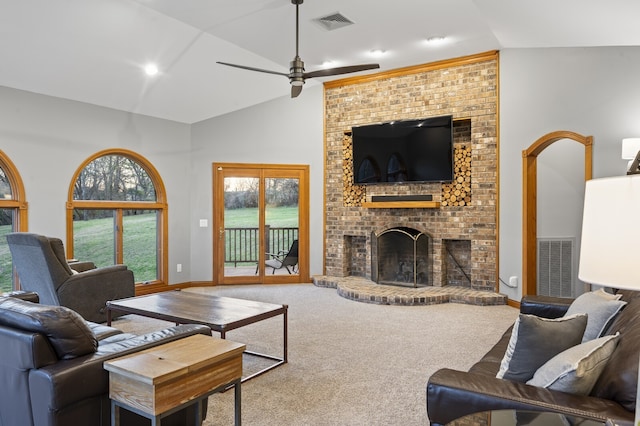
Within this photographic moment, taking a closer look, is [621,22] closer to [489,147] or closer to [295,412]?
[489,147]

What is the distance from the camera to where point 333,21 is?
502 centimetres

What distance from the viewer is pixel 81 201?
241 inches

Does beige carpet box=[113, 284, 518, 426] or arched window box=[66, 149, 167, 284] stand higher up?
arched window box=[66, 149, 167, 284]

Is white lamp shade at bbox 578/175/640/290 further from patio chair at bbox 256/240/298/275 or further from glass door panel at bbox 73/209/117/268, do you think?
patio chair at bbox 256/240/298/275

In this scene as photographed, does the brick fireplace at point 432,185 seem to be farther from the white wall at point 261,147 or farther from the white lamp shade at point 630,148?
the white lamp shade at point 630,148

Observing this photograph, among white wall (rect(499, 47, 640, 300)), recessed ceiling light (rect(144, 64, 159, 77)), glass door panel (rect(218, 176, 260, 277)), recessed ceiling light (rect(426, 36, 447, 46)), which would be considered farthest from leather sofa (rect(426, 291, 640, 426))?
glass door panel (rect(218, 176, 260, 277))

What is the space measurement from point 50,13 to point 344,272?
5.31 meters

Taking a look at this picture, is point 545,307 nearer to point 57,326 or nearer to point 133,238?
point 57,326

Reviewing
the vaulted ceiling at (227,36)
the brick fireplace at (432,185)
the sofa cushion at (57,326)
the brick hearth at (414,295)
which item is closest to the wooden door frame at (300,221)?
the brick fireplace at (432,185)

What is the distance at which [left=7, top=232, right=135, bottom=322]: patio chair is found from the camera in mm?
4512

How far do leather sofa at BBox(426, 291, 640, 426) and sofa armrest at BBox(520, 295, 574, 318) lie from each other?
1120mm

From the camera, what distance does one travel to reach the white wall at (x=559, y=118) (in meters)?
4.82

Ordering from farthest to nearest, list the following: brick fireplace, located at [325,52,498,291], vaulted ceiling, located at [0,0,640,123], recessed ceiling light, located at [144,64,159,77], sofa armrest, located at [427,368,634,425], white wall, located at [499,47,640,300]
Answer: brick fireplace, located at [325,52,498,291]
recessed ceiling light, located at [144,64,159,77]
white wall, located at [499,47,640,300]
vaulted ceiling, located at [0,0,640,123]
sofa armrest, located at [427,368,634,425]

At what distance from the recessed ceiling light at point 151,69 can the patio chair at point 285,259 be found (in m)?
3.47
